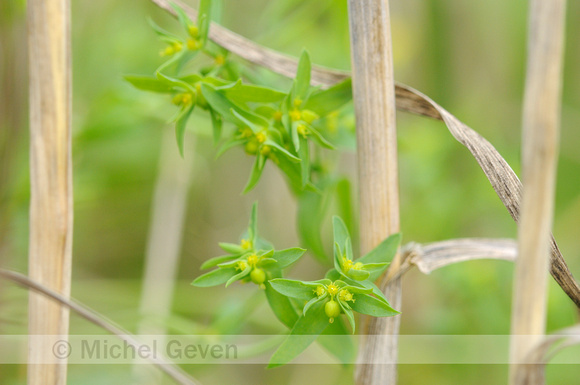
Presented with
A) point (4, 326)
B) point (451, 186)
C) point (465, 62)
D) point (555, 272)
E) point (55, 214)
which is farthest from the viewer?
point (465, 62)

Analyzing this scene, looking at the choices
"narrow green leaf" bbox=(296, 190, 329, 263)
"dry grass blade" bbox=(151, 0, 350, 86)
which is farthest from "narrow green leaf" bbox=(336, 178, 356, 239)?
"dry grass blade" bbox=(151, 0, 350, 86)

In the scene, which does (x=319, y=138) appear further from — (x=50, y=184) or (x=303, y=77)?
(x=50, y=184)

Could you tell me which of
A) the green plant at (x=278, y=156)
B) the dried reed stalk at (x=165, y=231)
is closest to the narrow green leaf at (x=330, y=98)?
the green plant at (x=278, y=156)

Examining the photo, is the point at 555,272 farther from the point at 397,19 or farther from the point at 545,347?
the point at 397,19

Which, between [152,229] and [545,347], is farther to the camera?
[152,229]

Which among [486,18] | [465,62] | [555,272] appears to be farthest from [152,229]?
[486,18]

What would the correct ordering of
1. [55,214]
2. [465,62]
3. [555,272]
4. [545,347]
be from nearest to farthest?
1. [545,347]
2. [555,272]
3. [55,214]
4. [465,62]

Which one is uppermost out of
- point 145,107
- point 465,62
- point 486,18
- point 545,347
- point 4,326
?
point 486,18

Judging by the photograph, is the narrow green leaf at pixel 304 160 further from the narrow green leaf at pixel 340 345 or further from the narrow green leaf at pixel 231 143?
the narrow green leaf at pixel 340 345
